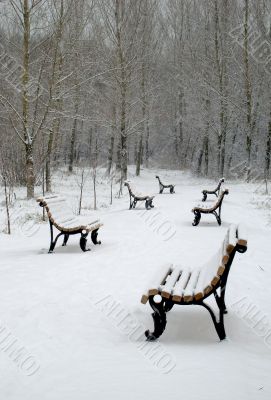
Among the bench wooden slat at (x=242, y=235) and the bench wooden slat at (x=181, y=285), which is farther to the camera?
the bench wooden slat at (x=181, y=285)

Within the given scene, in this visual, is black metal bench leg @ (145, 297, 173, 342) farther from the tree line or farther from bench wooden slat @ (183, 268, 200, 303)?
the tree line

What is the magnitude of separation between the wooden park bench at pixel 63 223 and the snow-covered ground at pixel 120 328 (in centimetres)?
29

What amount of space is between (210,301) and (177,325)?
0.78 m

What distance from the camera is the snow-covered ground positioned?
2.90 meters

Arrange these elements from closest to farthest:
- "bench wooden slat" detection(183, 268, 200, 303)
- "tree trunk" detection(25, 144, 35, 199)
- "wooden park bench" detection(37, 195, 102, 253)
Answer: "bench wooden slat" detection(183, 268, 200, 303) < "wooden park bench" detection(37, 195, 102, 253) < "tree trunk" detection(25, 144, 35, 199)

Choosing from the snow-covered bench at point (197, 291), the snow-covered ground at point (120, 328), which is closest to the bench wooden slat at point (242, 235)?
the snow-covered bench at point (197, 291)

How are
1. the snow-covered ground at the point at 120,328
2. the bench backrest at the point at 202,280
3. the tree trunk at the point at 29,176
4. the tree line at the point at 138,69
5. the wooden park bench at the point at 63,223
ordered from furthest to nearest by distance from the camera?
the tree line at the point at 138,69
the tree trunk at the point at 29,176
the wooden park bench at the point at 63,223
the bench backrest at the point at 202,280
the snow-covered ground at the point at 120,328

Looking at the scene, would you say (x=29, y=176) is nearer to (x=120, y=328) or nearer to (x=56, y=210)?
(x=56, y=210)

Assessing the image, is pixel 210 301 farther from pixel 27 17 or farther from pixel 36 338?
pixel 27 17

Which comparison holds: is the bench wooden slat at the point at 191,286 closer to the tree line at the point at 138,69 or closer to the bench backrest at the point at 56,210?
the bench backrest at the point at 56,210

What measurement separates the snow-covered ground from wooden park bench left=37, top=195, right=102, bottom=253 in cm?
29

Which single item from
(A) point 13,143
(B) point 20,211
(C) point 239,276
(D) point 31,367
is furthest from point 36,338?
(A) point 13,143

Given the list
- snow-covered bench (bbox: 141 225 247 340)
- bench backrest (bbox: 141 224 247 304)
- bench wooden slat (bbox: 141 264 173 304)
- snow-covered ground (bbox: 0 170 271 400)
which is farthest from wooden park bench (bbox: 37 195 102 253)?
snow-covered bench (bbox: 141 225 247 340)

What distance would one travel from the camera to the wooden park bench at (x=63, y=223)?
285 inches
